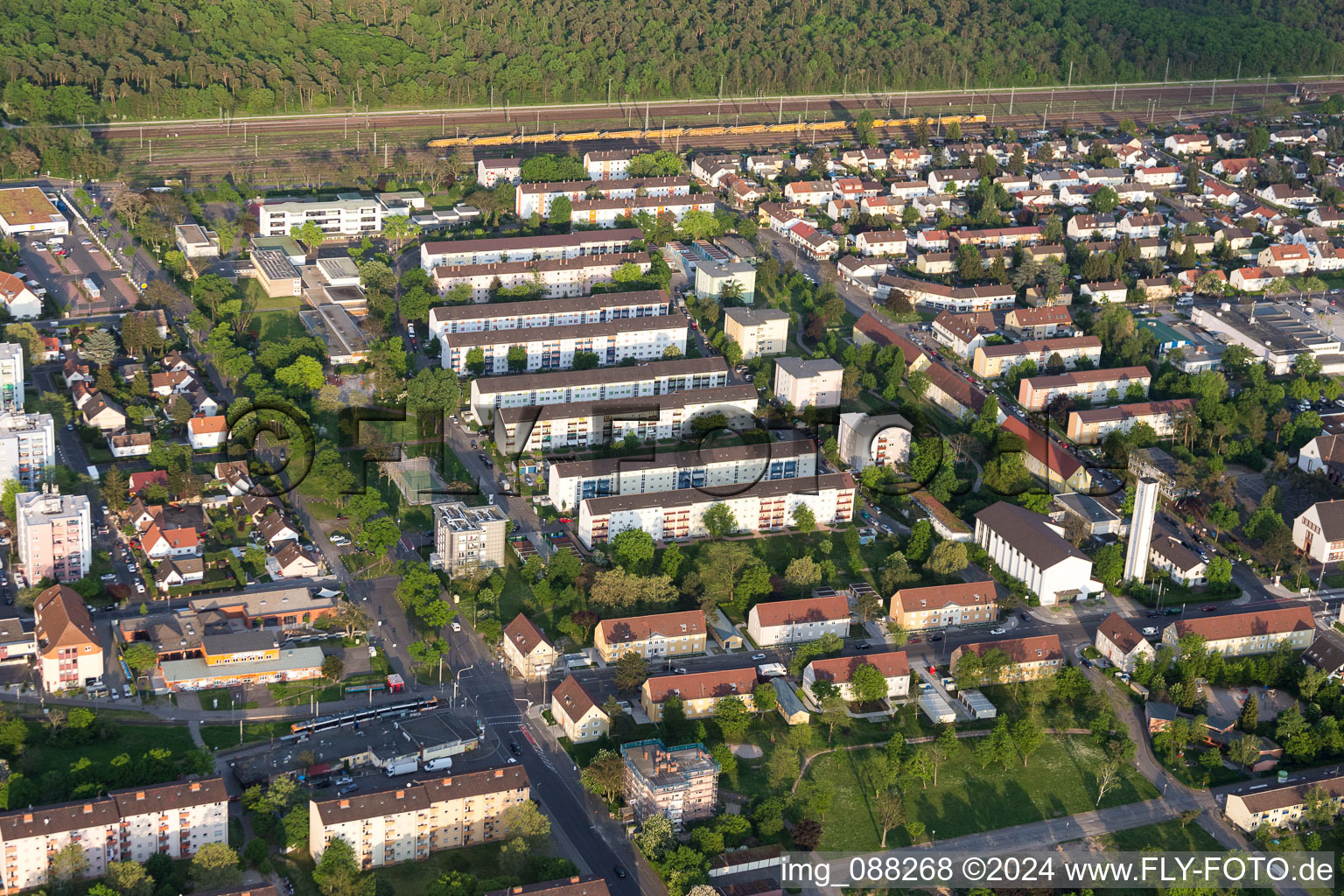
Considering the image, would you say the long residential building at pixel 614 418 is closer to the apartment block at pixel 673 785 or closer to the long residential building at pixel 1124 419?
the long residential building at pixel 1124 419

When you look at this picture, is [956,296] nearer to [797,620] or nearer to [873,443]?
[873,443]

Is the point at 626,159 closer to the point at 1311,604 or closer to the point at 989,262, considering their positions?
the point at 989,262

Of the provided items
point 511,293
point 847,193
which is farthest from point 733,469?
point 847,193

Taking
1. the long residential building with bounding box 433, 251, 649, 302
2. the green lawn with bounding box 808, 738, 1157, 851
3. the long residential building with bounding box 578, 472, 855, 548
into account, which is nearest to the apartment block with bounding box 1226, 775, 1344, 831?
the green lawn with bounding box 808, 738, 1157, 851

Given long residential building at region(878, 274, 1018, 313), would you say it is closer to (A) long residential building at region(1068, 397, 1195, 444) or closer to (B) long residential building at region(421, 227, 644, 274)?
(A) long residential building at region(1068, 397, 1195, 444)

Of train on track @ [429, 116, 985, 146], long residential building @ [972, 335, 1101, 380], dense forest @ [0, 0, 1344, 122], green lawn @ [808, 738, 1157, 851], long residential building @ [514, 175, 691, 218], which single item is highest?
dense forest @ [0, 0, 1344, 122]

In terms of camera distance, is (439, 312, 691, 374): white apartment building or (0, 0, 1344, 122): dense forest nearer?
(439, 312, 691, 374): white apartment building
